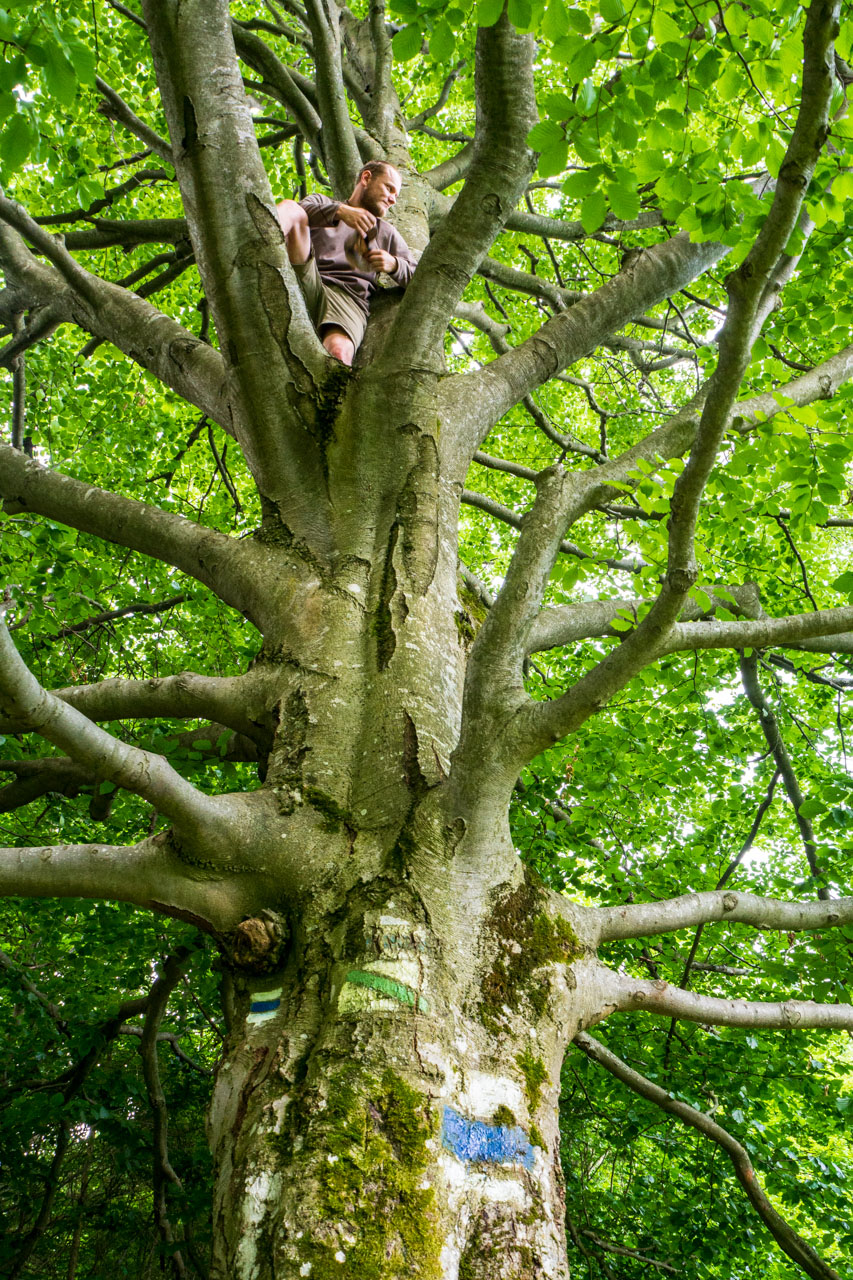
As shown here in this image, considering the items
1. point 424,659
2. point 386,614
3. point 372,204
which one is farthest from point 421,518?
point 372,204

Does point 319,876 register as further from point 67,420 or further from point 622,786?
point 67,420

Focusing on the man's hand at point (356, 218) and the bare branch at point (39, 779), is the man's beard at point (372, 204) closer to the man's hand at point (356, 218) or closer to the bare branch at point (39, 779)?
the man's hand at point (356, 218)

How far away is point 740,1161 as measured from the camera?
2523 millimetres

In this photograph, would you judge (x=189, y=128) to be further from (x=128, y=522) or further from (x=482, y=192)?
(x=128, y=522)

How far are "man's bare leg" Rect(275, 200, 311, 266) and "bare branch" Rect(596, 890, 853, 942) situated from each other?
2.82 m

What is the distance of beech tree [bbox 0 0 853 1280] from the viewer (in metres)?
1.57

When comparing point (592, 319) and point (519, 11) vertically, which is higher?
point (592, 319)

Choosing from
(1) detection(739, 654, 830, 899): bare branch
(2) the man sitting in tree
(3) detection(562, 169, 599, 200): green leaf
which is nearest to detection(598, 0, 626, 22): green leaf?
(3) detection(562, 169, 599, 200): green leaf

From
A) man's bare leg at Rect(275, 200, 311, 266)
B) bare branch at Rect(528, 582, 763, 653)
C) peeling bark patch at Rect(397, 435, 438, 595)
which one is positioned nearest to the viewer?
peeling bark patch at Rect(397, 435, 438, 595)

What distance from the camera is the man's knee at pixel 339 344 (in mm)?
3611

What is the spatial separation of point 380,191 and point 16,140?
7.58 ft

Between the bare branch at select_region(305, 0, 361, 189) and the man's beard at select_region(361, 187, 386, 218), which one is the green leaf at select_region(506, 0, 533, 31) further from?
the bare branch at select_region(305, 0, 361, 189)

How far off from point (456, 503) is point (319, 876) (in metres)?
1.62

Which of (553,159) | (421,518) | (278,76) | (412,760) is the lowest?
(412,760)
